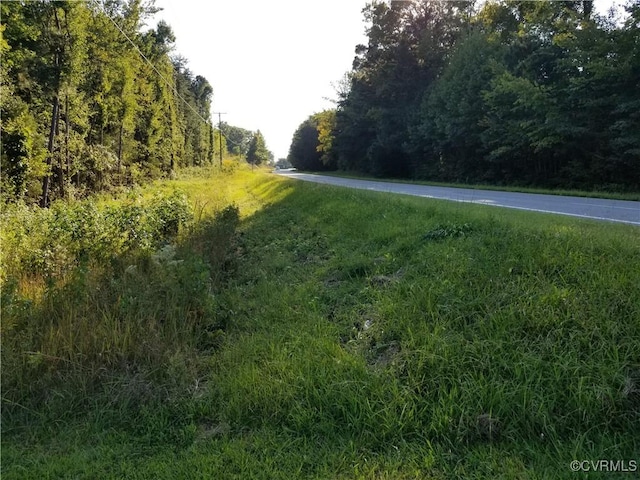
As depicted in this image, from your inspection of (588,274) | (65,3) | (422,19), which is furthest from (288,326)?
(422,19)

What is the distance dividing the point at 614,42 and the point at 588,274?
17666mm

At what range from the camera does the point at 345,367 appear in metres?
3.49

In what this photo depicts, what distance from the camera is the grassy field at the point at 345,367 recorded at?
271cm

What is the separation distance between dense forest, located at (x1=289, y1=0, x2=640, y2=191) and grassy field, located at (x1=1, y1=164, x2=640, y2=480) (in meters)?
14.8

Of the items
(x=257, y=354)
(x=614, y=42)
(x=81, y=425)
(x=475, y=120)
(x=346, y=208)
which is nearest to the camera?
(x=81, y=425)

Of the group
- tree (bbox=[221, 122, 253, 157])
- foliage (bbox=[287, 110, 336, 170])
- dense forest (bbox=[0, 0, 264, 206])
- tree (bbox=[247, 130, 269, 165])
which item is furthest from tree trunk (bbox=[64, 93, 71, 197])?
tree (bbox=[221, 122, 253, 157])

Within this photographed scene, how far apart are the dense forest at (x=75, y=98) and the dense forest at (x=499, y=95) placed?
18271mm

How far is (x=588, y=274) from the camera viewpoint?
4109 mm

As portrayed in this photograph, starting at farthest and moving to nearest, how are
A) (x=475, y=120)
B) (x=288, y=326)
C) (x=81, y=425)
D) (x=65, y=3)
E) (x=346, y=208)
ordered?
(x=475, y=120)
(x=65, y=3)
(x=346, y=208)
(x=288, y=326)
(x=81, y=425)

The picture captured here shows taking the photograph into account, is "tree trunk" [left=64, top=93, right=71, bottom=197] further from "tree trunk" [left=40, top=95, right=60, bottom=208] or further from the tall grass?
the tall grass

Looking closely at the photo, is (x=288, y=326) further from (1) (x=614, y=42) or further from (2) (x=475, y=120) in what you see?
(2) (x=475, y=120)

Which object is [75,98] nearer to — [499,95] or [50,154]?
[50,154]

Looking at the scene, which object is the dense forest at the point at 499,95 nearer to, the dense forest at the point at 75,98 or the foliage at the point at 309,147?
the dense forest at the point at 75,98

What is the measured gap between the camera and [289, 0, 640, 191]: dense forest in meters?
16.8
